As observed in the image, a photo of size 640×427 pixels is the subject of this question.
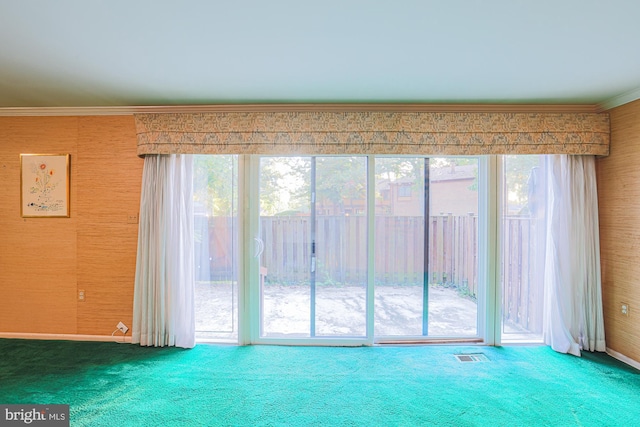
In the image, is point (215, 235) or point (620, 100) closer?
point (620, 100)

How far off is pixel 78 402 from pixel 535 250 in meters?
4.15

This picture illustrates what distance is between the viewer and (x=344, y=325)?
3125 millimetres

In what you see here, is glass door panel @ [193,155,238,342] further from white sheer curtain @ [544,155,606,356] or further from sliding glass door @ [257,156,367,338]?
white sheer curtain @ [544,155,606,356]

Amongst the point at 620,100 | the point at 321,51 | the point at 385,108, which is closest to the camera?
the point at 321,51

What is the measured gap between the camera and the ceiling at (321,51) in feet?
5.14

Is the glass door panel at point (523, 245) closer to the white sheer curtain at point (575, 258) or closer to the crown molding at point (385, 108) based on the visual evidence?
the white sheer curtain at point (575, 258)

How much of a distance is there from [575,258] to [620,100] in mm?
1473

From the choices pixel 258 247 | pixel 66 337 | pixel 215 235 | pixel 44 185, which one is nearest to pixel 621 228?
pixel 258 247

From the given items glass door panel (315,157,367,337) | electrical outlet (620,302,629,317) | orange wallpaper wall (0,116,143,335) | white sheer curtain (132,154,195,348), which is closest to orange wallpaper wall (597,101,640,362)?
electrical outlet (620,302,629,317)

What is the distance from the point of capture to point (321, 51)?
1964 millimetres

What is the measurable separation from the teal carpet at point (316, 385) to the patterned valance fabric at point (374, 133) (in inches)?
75.7

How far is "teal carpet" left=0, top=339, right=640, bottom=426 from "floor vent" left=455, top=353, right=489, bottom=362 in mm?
58
